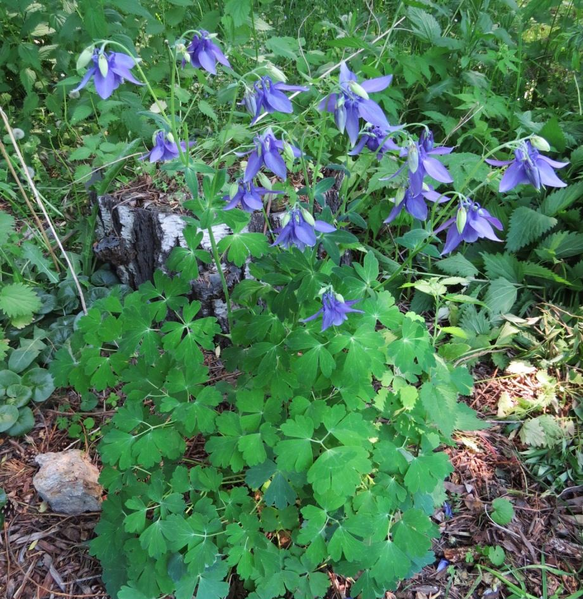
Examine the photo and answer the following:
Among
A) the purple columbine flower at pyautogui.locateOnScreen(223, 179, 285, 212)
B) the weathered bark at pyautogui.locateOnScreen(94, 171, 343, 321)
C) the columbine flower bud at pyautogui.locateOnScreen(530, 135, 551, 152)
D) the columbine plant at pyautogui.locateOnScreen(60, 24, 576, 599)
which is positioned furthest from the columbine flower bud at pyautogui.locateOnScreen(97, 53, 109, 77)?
the weathered bark at pyautogui.locateOnScreen(94, 171, 343, 321)

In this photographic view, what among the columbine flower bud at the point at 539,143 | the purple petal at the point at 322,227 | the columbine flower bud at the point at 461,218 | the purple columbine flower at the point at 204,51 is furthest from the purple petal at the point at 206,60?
the columbine flower bud at the point at 539,143

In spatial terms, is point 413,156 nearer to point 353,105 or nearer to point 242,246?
point 353,105

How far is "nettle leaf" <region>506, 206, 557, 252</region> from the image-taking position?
9.04 feet

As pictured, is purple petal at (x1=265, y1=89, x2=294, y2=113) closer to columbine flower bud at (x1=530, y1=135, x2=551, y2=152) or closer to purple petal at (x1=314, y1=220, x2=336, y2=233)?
purple petal at (x1=314, y1=220, x2=336, y2=233)

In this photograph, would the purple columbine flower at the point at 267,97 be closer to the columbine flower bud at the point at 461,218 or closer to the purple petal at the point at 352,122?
the purple petal at the point at 352,122

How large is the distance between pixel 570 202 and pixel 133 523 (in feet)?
8.42

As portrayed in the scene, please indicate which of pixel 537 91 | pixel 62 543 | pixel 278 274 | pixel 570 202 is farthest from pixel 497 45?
pixel 62 543

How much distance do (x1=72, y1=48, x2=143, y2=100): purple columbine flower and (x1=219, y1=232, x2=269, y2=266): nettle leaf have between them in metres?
0.59

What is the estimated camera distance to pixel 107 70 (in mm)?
1302

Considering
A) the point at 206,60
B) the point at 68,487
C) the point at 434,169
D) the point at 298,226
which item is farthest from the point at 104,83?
the point at 68,487

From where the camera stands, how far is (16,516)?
210cm

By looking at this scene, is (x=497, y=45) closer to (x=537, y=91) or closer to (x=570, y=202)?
(x=537, y=91)

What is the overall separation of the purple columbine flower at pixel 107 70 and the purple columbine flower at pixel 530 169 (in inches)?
38.5

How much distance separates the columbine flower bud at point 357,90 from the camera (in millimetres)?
1284
